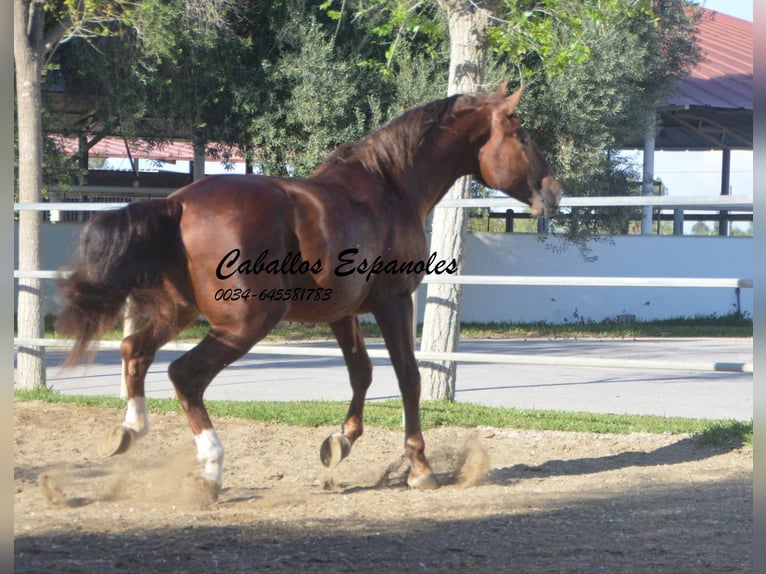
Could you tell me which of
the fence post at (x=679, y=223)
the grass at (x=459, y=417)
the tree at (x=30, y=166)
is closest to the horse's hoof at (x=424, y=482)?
the grass at (x=459, y=417)

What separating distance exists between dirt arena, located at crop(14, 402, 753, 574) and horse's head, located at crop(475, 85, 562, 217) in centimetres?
154

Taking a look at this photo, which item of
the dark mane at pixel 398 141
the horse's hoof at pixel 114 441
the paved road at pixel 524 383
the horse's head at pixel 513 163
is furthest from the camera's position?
the paved road at pixel 524 383

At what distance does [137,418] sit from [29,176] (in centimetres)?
480

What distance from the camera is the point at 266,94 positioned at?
51.4 feet

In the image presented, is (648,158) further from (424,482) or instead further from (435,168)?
(424,482)

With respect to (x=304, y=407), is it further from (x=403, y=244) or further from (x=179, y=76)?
(x=179, y=76)

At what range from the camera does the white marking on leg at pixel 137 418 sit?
459 cm

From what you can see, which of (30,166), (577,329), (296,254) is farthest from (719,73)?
(296,254)

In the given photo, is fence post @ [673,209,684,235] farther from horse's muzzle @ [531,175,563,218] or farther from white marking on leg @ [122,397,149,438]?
Result: white marking on leg @ [122,397,149,438]

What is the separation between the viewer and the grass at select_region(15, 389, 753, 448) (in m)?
6.57

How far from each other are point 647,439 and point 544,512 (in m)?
2.55

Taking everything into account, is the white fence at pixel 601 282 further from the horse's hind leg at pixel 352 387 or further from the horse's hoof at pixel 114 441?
the horse's hoof at pixel 114 441

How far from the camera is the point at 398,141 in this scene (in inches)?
202

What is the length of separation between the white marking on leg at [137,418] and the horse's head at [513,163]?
2.41 metres
